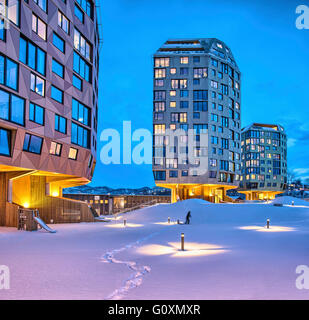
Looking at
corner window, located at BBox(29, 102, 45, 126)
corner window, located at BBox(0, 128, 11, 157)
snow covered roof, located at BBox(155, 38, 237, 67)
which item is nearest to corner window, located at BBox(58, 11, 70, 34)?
corner window, located at BBox(29, 102, 45, 126)

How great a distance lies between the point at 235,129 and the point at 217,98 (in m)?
9.89

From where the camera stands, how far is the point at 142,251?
15102 mm

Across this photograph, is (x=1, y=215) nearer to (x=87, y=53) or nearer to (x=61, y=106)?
(x=61, y=106)

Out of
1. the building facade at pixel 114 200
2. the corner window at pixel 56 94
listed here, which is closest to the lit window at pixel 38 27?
the corner window at pixel 56 94

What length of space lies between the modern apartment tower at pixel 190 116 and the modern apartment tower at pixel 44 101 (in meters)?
26.9

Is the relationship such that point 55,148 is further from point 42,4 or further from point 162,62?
point 162,62

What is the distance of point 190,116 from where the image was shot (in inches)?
2539

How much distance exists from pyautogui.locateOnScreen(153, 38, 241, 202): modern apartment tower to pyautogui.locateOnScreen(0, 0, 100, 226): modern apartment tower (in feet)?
88.4

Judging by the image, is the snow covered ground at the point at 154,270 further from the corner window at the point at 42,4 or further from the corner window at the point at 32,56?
the corner window at the point at 42,4

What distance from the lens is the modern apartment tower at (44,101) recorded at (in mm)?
25984

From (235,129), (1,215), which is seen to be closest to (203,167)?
(235,129)

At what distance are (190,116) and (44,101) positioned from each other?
3892cm

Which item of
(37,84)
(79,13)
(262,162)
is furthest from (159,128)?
(262,162)

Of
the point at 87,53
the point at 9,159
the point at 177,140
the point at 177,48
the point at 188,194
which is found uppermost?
the point at 177,48
